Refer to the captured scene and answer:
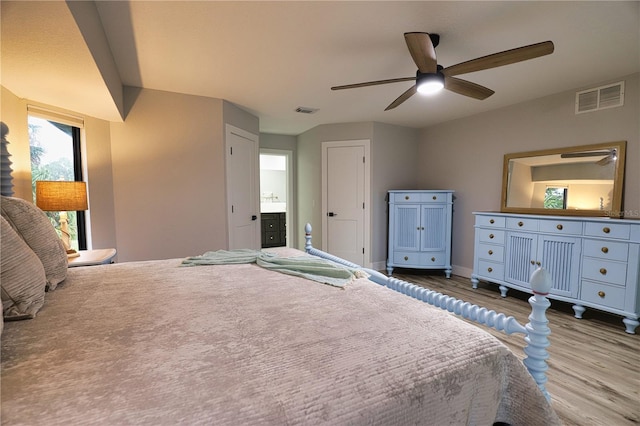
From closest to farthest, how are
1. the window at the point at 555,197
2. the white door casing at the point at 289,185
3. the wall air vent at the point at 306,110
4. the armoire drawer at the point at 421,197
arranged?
the window at the point at 555,197, the wall air vent at the point at 306,110, the armoire drawer at the point at 421,197, the white door casing at the point at 289,185

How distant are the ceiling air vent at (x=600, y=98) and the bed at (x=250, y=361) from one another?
3.19m

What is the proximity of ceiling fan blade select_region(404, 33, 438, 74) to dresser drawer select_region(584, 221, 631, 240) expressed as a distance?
2.18 m

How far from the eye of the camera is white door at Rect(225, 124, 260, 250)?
3.58 metres

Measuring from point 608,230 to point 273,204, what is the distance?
19.6ft

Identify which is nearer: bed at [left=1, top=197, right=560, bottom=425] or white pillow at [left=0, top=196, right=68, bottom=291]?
bed at [left=1, top=197, right=560, bottom=425]

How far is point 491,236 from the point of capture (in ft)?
11.4

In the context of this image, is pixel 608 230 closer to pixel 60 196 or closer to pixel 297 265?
pixel 297 265

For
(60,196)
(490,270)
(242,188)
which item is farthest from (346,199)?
(60,196)

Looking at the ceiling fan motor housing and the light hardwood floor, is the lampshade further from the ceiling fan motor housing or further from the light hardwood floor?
the light hardwood floor

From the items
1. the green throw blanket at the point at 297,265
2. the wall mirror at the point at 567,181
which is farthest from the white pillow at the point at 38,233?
the wall mirror at the point at 567,181

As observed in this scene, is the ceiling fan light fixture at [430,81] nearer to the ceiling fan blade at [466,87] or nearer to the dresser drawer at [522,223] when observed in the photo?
the ceiling fan blade at [466,87]

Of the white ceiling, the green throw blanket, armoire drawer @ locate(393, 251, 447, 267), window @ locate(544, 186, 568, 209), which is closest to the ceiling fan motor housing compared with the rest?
the white ceiling

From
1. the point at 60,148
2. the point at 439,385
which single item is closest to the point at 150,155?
the point at 60,148

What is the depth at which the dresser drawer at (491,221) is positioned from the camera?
11.1 feet
